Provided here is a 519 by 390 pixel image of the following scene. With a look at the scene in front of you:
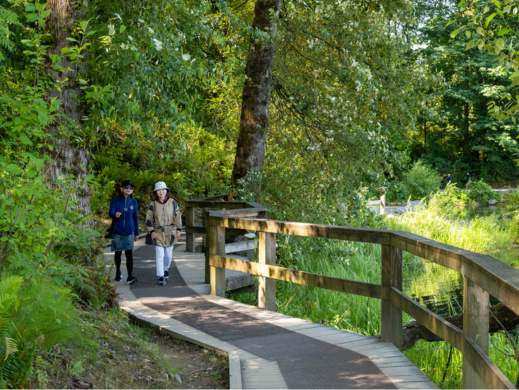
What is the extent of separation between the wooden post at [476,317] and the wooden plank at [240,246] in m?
5.55

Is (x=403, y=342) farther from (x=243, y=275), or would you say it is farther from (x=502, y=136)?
(x=502, y=136)

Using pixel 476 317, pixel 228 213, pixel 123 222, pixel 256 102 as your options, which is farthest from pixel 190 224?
pixel 476 317

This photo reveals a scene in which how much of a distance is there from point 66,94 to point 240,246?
3.90 metres

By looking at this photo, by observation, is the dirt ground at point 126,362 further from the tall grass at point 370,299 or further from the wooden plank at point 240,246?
the wooden plank at point 240,246

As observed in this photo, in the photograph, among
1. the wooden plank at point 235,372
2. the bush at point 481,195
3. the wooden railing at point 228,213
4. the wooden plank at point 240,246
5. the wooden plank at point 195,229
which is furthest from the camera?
the bush at point 481,195

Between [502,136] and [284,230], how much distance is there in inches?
1594

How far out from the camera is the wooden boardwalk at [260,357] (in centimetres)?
417

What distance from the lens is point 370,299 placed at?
8.62 m

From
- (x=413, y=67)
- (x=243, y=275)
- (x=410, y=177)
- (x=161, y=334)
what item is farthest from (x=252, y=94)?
(x=410, y=177)

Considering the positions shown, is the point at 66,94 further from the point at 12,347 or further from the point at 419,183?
the point at 419,183

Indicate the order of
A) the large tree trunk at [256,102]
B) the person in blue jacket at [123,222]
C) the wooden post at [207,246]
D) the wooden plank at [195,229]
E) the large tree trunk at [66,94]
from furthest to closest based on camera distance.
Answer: the wooden plank at [195,229]
the large tree trunk at [256,102]
the person in blue jacket at [123,222]
the wooden post at [207,246]
the large tree trunk at [66,94]

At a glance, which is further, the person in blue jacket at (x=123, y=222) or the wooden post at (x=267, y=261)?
the person in blue jacket at (x=123, y=222)

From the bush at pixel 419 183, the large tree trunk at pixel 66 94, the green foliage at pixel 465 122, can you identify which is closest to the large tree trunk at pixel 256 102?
the large tree trunk at pixel 66 94

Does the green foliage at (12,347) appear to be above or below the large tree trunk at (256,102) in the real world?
below
